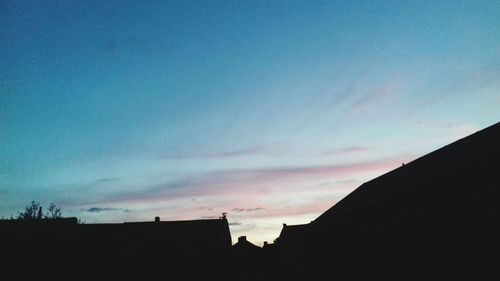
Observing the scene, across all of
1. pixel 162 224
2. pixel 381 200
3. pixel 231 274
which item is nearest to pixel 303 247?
pixel 231 274

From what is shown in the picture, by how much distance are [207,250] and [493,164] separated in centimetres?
2169

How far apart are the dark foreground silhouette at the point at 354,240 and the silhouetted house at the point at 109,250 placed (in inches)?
2.8

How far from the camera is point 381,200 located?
14.4 m

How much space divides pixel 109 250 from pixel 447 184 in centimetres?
2211

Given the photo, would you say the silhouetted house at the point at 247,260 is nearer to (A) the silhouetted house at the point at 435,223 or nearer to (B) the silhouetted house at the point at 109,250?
(B) the silhouetted house at the point at 109,250

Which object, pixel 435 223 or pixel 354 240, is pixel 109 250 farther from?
pixel 435 223

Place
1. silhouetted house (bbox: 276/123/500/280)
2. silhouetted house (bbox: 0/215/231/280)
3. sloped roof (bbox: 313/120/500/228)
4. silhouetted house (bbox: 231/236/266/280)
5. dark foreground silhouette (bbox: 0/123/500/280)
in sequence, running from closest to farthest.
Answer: silhouetted house (bbox: 276/123/500/280) → sloped roof (bbox: 313/120/500/228) → dark foreground silhouette (bbox: 0/123/500/280) → silhouetted house (bbox: 0/215/231/280) → silhouetted house (bbox: 231/236/266/280)

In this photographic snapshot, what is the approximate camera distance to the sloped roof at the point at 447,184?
9969 millimetres

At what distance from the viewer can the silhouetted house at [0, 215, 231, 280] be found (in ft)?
72.7

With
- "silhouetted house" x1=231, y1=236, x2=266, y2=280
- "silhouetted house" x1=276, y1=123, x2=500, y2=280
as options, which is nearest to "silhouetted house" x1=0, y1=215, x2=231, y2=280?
"silhouetted house" x1=231, y1=236, x2=266, y2=280

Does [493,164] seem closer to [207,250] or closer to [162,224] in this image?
[207,250]

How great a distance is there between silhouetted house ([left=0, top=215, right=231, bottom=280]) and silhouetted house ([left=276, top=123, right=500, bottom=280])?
492 inches

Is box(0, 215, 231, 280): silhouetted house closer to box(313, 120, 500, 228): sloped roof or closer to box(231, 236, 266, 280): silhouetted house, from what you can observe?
box(231, 236, 266, 280): silhouetted house

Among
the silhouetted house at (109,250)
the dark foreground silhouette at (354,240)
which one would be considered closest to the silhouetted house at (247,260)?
the dark foreground silhouette at (354,240)
